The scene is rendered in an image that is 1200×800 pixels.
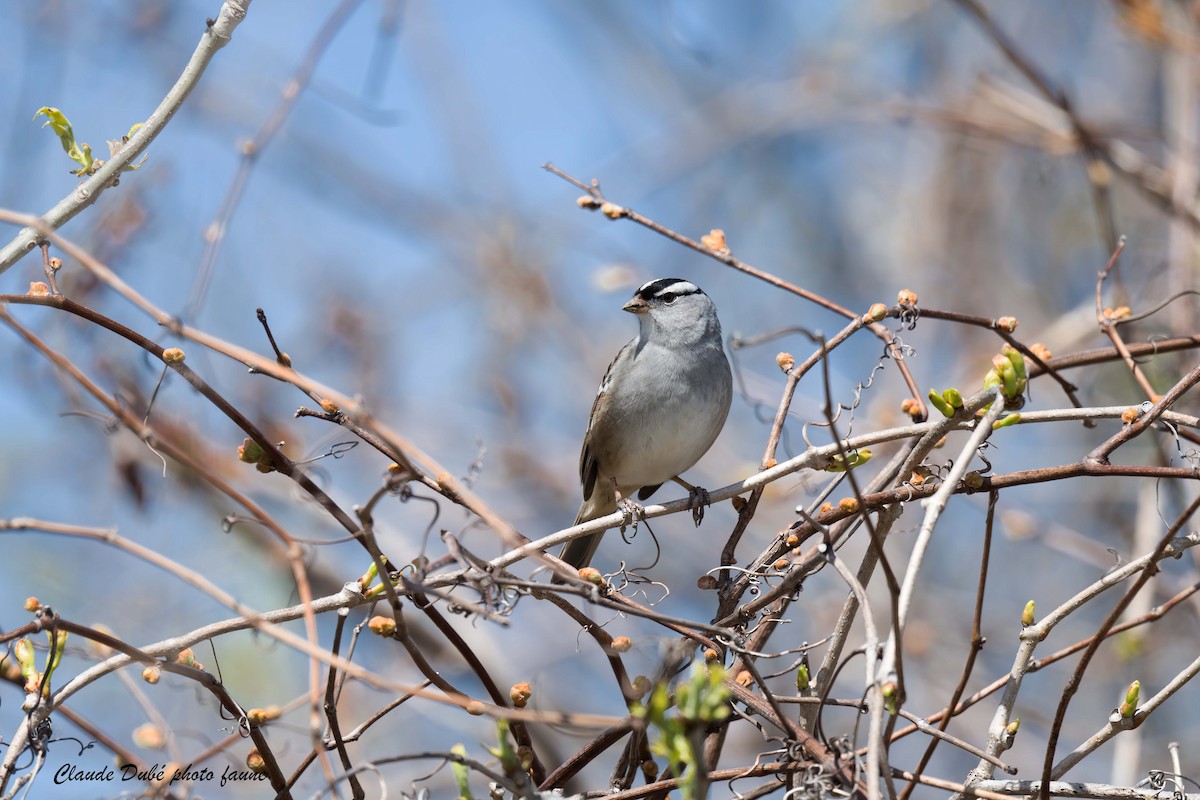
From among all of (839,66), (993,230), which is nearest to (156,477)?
(839,66)

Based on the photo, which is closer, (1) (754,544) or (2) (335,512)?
(2) (335,512)

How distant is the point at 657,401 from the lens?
4.91m

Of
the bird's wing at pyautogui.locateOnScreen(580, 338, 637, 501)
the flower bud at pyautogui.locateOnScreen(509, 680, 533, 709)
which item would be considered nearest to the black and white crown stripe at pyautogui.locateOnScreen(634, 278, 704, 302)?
the bird's wing at pyautogui.locateOnScreen(580, 338, 637, 501)

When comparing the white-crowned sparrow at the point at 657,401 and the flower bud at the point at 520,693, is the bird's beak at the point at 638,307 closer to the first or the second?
the white-crowned sparrow at the point at 657,401

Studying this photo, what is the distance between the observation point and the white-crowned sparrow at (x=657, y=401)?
4.89 meters

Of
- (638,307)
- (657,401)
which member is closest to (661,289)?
(638,307)

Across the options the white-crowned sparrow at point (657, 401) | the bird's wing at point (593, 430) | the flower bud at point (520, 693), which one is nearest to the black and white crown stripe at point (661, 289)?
the white-crowned sparrow at point (657, 401)

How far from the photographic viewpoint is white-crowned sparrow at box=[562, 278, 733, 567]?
4.89 m

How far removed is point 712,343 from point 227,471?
9.76 ft

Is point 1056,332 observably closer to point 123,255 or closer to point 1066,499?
point 1066,499

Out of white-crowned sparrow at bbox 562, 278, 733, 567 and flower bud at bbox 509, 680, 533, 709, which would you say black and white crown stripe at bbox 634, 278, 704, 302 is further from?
flower bud at bbox 509, 680, 533, 709

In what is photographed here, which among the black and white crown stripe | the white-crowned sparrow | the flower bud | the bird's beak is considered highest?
the black and white crown stripe

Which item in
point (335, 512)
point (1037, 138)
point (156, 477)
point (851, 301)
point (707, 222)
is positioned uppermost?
point (707, 222)

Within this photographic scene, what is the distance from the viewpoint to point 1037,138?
5324 millimetres
